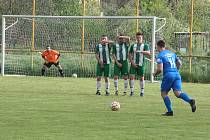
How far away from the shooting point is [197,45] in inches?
1439

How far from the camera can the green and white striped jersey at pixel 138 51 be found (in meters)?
22.7

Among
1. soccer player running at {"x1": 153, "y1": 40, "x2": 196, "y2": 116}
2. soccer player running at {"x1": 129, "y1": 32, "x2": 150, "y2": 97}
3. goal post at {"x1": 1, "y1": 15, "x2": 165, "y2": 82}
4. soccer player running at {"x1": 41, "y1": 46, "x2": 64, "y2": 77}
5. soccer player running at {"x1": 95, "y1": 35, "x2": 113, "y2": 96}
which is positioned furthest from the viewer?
goal post at {"x1": 1, "y1": 15, "x2": 165, "y2": 82}

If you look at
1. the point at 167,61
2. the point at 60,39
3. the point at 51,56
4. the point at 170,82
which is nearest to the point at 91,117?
the point at 170,82

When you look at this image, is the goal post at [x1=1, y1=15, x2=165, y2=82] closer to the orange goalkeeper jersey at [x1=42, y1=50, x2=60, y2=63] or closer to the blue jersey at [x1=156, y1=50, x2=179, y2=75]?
the orange goalkeeper jersey at [x1=42, y1=50, x2=60, y2=63]

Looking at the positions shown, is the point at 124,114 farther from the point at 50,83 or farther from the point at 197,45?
the point at 197,45

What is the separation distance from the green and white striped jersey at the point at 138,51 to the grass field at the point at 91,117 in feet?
3.99

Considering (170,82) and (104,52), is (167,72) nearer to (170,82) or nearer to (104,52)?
(170,82)

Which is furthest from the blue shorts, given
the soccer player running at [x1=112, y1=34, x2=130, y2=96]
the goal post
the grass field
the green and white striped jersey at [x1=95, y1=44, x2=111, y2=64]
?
the goal post

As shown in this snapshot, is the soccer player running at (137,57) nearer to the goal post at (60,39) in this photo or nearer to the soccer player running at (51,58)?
the goal post at (60,39)

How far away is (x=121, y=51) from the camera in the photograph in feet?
76.1

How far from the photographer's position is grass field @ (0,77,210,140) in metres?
12.3

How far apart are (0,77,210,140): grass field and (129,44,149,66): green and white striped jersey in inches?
47.8

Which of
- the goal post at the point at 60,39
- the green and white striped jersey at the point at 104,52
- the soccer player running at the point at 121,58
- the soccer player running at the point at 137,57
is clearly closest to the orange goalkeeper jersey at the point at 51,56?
the goal post at the point at 60,39

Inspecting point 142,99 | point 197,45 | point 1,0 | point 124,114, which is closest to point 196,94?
point 142,99
